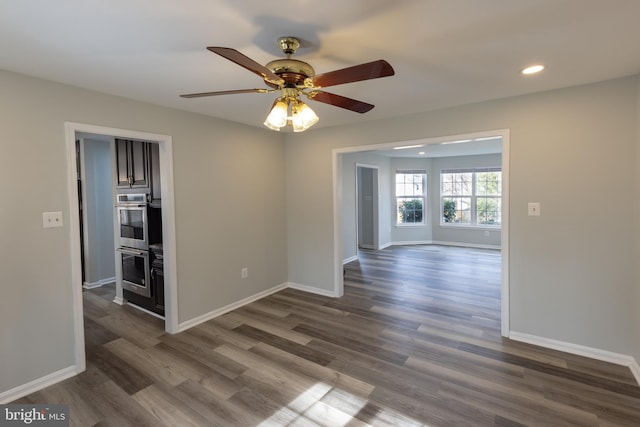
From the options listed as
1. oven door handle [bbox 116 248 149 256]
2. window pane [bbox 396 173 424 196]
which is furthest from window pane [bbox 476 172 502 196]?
oven door handle [bbox 116 248 149 256]

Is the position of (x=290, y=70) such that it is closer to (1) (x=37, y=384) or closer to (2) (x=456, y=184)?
(1) (x=37, y=384)

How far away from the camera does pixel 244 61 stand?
1408 millimetres

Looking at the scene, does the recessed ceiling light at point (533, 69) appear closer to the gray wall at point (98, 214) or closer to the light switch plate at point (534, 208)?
the light switch plate at point (534, 208)

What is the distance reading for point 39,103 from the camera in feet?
7.72

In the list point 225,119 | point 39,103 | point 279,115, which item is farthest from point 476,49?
point 39,103

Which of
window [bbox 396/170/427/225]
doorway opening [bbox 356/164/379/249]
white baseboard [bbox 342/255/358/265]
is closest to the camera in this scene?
white baseboard [bbox 342/255/358/265]

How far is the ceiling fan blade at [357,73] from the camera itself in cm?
142

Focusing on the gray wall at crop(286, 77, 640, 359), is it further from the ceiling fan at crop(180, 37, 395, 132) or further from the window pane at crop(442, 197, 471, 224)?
the window pane at crop(442, 197, 471, 224)

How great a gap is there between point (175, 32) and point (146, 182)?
2.39 metres

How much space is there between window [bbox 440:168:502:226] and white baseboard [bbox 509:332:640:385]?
5.16 m

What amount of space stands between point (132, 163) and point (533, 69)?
4.22 metres

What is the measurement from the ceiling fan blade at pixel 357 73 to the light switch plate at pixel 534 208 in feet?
7.43

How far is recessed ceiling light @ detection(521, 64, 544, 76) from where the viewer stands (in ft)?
7.30

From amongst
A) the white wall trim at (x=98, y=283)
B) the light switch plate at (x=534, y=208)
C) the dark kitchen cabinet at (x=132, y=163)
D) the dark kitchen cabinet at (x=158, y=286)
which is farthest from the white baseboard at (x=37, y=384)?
the light switch plate at (x=534, y=208)
